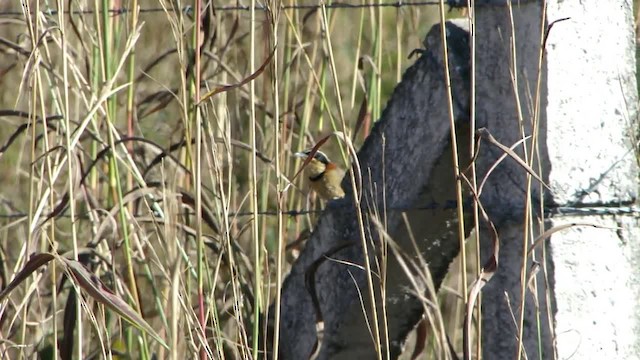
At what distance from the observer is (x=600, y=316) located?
135cm

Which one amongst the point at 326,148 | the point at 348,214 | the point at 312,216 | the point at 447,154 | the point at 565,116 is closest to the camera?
the point at 565,116

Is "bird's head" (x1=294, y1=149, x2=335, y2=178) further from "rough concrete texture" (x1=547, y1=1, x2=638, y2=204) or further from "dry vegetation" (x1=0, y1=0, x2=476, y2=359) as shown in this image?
"rough concrete texture" (x1=547, y1=1, x2=638, y2=204)

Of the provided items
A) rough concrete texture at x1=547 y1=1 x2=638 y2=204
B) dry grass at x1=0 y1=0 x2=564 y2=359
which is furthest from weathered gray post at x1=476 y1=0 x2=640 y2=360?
dry grass at x1=0 y1=0 x2=564 y2=359

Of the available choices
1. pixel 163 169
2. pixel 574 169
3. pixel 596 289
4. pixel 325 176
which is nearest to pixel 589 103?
pixel 574 169

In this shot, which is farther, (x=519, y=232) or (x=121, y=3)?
(x=121, y=3)

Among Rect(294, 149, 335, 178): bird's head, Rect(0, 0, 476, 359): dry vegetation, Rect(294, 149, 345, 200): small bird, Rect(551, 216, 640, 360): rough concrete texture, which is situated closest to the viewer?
Rect(0, 0, 476, 359): dry vegetation

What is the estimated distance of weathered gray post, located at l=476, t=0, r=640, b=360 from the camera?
1335mm

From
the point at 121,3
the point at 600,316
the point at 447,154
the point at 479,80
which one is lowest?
the point at 600,316

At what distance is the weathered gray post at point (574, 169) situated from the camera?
133cm

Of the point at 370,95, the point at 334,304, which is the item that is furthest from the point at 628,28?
the point at 370,95

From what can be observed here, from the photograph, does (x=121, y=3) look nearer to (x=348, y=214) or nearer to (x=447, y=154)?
(x=348, y=214)

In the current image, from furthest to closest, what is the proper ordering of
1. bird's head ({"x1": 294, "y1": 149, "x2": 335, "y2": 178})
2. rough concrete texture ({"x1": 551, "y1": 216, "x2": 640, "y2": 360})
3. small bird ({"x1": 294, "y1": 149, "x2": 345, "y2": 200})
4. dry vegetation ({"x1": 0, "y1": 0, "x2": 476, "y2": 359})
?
bird's head ({"x1": 294, "y1": 149, "x2": 335, "y2": 178})
small bird ({"x1": 294, "y1": 149, "x2": 345, "y2": 200})
rough concrete texture ({"x1": 551, "y1": 216, "x2": 640, "y2": 360})
dry vegetation ({"x1": 0, "y1": 0, "x2": 476, "y2": 359})

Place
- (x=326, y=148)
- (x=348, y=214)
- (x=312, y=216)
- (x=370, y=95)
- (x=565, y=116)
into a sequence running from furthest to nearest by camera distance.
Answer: (x=326, y=148)
(x=312, y=216)
(x=370, y=95)
(x=348, y=214)
(x=565, y=116)

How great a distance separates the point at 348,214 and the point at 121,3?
918mm
